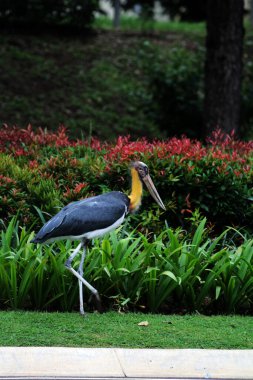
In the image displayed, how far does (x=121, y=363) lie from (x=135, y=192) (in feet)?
5.91

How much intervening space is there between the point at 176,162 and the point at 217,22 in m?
5.96

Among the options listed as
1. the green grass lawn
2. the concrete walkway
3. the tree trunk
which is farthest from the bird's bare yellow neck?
the tree trunk

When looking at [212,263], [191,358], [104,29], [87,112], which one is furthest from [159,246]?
[104,29]

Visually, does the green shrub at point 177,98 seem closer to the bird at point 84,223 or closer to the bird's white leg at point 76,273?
the bird at point 84,223

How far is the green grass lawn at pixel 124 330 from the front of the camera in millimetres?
5648

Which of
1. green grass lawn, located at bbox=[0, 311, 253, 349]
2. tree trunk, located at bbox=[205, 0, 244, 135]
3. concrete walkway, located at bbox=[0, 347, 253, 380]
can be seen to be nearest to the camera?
concrete walkway, located at bbox=[0, 347, 253, 380]

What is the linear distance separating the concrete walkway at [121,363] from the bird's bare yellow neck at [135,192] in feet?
4.83

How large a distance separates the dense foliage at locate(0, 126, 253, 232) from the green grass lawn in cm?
147

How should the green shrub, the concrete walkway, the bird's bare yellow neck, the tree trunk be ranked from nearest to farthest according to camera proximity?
1. the concrete walkway
2. the bird's bare yellow neck
3. the tree trunk
4. the green shrub

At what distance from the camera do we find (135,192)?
21.7ft

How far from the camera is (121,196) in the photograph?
6547 mm

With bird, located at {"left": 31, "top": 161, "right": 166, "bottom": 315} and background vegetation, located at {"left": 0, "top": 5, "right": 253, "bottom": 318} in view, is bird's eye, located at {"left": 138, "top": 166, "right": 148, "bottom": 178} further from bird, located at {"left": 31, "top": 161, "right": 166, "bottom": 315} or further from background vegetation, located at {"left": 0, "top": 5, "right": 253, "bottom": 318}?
background vegetation, located at {"left": 0, "top": 5, "right": 253, "bottom": 318}

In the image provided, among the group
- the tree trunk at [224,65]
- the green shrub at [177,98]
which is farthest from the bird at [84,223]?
the green shrub at [177,98]

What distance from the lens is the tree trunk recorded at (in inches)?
520
